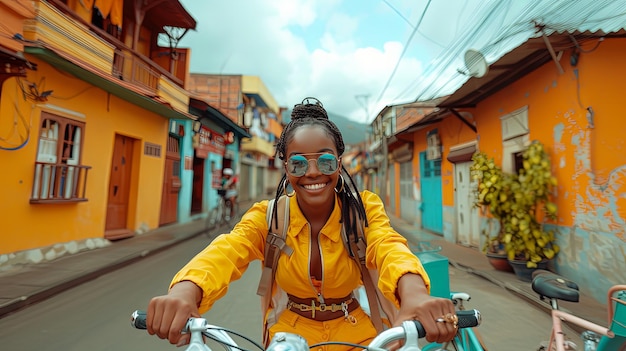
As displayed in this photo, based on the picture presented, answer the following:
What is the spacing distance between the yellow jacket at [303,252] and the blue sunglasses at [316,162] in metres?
0.26

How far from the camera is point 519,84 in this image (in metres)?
5.29

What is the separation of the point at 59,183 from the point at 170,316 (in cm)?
615

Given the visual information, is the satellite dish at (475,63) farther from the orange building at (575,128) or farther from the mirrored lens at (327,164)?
the mirrored lens at (327,164)

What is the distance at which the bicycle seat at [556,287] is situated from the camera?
5.86 ft

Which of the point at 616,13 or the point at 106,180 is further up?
the point at 616,13

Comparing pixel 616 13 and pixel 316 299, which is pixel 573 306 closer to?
pixel 616 13

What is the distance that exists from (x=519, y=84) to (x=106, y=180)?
8604 millimetres

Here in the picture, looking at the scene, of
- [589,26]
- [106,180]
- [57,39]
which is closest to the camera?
[589,26]

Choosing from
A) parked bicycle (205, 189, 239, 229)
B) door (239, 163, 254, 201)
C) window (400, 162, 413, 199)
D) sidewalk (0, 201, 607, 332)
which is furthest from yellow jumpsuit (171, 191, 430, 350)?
door (239, 163, 254, 201)

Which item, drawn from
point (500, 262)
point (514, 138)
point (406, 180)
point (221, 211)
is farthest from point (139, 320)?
point (406, 180)

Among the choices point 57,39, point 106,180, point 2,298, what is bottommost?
point 2,298

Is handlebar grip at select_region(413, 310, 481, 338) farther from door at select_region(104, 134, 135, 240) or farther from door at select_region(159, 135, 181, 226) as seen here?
door at select_region(159, 135, 181, 226)

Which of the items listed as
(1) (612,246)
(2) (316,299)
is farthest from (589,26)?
(2) (316,299)

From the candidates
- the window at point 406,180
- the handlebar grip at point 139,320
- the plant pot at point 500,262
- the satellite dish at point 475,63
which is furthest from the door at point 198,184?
the handlebar grip at point 139,320
